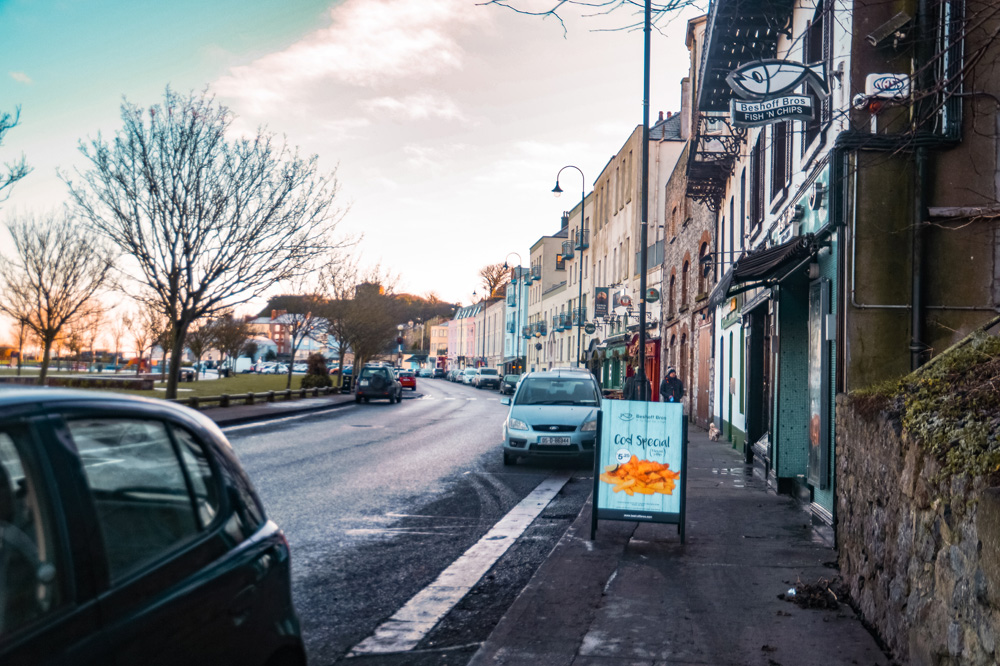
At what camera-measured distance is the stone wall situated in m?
3.12

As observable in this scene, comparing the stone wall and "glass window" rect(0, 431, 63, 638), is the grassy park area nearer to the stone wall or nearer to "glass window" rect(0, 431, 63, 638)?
the stone wall

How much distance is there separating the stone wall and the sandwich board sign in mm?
1888

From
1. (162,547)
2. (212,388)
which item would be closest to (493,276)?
(212,388)

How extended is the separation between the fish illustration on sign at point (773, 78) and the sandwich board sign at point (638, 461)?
3.65m

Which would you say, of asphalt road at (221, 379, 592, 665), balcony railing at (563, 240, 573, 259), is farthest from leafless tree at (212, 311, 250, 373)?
asphalt road at (221, 379, 592, 665)

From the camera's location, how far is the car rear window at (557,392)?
14.6 metres

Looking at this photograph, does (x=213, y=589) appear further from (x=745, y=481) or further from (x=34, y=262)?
(x=34, y=262)

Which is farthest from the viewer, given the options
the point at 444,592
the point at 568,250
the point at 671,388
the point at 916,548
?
the point at 568,250

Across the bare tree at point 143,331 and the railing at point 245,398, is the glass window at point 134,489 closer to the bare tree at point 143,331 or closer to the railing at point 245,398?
the railing at point 245,398

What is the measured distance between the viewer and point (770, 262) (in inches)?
368

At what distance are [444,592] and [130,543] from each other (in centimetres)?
411

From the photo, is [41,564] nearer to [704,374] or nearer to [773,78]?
[773,78]

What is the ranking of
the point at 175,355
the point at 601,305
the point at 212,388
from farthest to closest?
the point at 212,388
the point at 601,305
the point at 175,355

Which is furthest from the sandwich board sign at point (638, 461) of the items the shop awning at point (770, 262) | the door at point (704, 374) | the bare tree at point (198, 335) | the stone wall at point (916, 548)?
the bare tree at point (198, 335)
